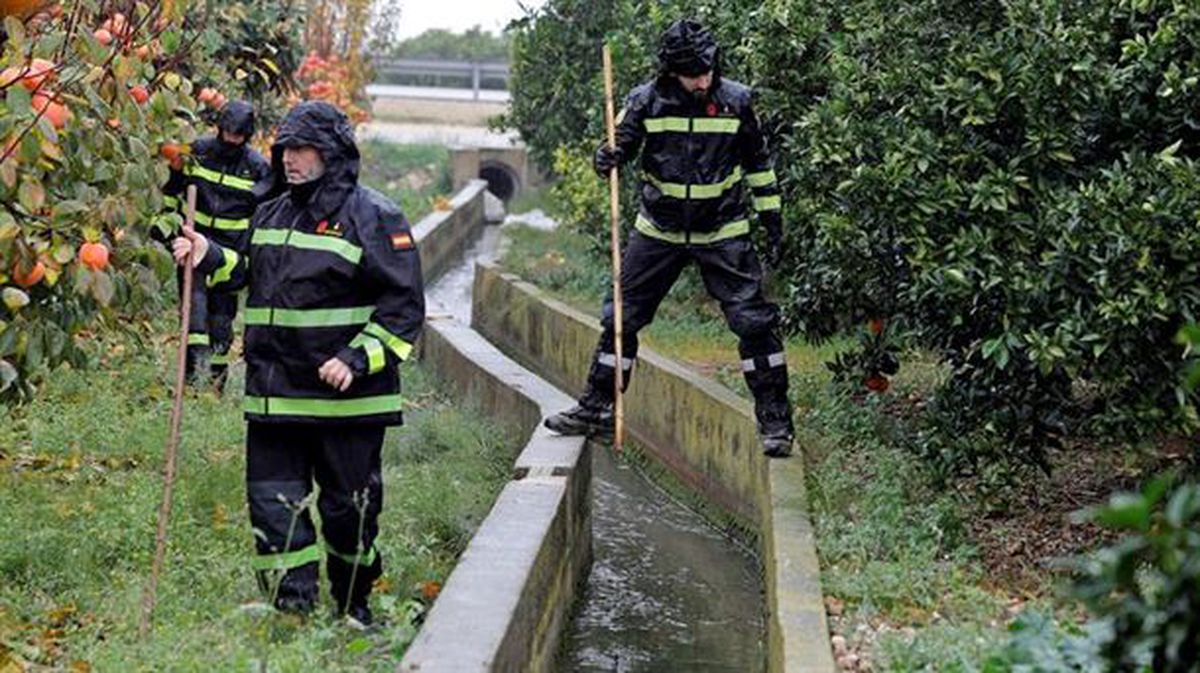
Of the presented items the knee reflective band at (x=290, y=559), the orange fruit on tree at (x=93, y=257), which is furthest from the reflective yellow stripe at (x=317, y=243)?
the knee reflective band at (x=290, y=559)

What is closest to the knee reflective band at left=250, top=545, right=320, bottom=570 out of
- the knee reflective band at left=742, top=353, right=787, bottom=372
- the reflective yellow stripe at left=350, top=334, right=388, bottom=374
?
the reflective yellow stripe at left=350, top=334, right=388, bottom=374

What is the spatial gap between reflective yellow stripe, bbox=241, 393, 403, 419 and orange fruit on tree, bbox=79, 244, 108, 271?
799 mm

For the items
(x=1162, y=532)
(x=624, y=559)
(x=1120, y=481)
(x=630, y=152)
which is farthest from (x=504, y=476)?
(x=1162, y=532)

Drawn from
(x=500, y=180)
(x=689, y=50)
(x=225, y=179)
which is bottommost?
(x=500, y=180)

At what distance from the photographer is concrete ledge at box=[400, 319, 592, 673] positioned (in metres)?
6.13

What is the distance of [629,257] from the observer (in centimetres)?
982

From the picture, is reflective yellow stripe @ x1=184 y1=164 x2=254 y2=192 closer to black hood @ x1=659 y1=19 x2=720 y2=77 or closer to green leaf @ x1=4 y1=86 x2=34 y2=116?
black hood @ x1=659 y1=19 x2=720 y2=77

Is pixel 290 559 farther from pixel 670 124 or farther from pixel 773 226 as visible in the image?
pixel 773 226

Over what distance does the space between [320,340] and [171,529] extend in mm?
1544

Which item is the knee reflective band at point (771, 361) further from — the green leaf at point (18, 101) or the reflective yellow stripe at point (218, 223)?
the green leaf at point (18, 101)

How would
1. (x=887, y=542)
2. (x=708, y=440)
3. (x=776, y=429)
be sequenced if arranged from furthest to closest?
1. (x=708, y=440)
2. (x=776, y=429)
3. (x=887, y=542)

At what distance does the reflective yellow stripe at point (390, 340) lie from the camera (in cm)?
720

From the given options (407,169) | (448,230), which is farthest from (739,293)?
(407,169)

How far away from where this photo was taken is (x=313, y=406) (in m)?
7.18
